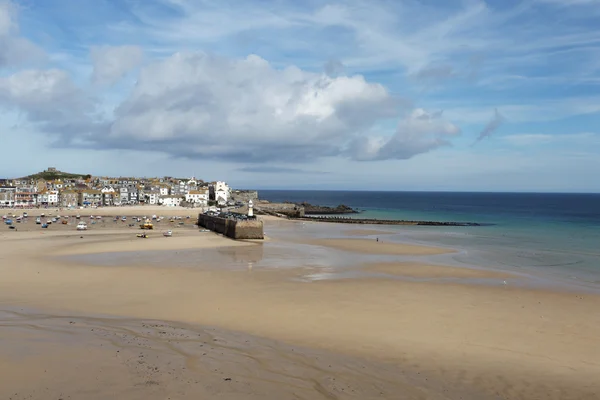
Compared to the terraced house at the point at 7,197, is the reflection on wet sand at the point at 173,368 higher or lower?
lower

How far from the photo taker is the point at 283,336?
48.0 feet

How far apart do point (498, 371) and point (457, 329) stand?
3.96m

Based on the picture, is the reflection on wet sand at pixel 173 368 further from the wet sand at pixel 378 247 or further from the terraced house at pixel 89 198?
the terraced house at pixel 89 198

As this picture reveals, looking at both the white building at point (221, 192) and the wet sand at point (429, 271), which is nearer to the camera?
the wet sand at point (429, 271)

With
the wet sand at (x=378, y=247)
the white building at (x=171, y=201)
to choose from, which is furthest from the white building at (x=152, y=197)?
the wet sand at (x=378, y=247)

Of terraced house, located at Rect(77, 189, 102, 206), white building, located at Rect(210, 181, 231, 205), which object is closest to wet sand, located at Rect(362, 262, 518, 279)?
terraced house, located at Rect(77, 189, 102, 206)

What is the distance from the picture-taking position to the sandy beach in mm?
10523

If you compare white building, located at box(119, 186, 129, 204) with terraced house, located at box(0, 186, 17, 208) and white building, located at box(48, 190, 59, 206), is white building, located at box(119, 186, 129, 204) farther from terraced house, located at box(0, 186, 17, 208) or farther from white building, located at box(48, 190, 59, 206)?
terraced house, located at box(0, 186, 17, 208)

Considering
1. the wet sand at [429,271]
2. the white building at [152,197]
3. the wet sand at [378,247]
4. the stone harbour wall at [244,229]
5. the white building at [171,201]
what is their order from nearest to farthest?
the wet sand at [429,271]
the wet sand at [378,247]
the stone harbour wall at [244,229]
the white building at [171,201]
the white building at [152,197]

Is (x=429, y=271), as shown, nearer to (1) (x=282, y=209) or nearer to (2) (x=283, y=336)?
(2) (x=283, y=336)

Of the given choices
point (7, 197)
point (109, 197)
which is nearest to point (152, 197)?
point (109, 197)

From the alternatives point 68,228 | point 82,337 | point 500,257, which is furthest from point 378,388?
point 68,228

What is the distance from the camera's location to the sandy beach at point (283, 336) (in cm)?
1052

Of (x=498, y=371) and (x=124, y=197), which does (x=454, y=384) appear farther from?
(x=124, y=197)
